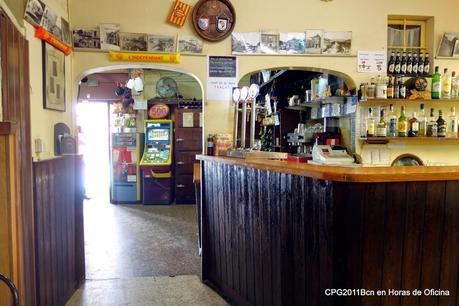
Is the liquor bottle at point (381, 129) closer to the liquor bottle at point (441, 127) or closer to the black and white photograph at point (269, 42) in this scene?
the liquor bottle at point (441, 127)

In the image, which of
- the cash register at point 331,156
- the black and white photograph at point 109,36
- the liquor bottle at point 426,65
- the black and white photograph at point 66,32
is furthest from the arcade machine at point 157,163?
the liquor bottle at point 426,65

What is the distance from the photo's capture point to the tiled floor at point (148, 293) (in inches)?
119

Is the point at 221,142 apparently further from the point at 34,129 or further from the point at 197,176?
the point at 34,129

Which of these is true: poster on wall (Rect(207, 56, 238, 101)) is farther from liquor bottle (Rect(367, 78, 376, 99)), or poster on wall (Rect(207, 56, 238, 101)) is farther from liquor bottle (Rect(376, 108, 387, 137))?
liquor bottle (Rect(376, 108, 387, 137))

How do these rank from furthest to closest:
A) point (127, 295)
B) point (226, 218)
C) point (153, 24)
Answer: point (153, 24), point (127, 295), point (226, 218)

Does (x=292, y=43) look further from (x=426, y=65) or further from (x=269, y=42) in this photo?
(x=426, y=65)

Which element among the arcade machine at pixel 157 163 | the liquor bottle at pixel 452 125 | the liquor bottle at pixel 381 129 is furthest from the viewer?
the arcade machine at pixel 157 163

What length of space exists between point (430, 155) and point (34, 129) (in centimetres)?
407

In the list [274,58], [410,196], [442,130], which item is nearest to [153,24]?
[274,58]

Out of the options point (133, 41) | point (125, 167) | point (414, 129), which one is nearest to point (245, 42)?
point (133, 41)

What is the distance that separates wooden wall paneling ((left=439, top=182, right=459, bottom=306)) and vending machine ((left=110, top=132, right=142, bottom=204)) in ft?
21.7

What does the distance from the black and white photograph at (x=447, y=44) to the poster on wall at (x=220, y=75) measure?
2364 mm

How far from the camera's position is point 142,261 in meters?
4.08

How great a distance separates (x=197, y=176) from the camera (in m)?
4.00
